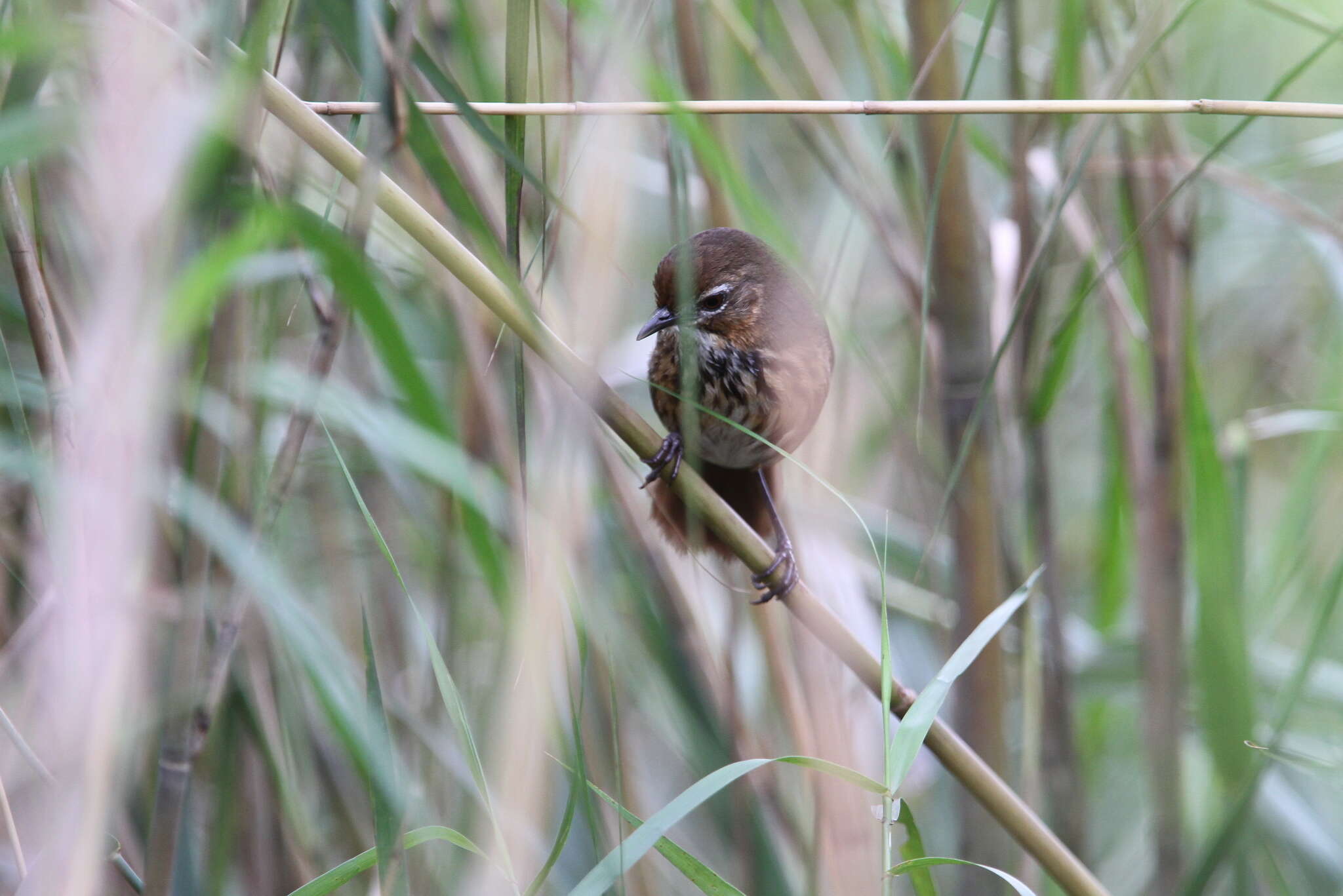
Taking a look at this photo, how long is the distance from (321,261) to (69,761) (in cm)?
48

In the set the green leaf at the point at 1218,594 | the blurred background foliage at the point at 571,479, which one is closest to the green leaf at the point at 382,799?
the blurred background foliage at the point at 571,479

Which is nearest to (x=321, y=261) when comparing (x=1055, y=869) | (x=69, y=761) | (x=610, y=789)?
(x=69, y=761)

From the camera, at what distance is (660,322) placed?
2.03 metres

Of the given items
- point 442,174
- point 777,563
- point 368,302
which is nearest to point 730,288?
point 777,563

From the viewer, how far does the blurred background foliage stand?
3.74 feet

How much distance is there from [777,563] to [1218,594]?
2.62ft

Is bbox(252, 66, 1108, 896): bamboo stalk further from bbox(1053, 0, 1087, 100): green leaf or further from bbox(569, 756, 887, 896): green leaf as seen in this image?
bbox(1053, 0, 1087, 100): green leaf

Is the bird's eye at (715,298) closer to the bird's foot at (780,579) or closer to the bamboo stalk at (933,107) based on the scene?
the bird's foot at (780,579)

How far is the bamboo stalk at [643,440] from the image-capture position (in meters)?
1.13

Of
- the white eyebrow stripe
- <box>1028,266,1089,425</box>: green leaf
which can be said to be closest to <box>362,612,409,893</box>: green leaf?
<box>1028,266,1089,425</box>: green leaf

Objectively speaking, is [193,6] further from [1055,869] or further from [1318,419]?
[1318,419]

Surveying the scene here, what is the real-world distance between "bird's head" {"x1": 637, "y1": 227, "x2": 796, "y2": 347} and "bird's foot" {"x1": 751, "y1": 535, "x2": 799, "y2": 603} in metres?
0.46

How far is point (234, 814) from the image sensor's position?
76.3 inches

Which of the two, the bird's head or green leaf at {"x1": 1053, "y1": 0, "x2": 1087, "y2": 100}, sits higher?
green leaf at {"x1": 1053, "y1": 0, "x2": 1087, "y2": 100}
